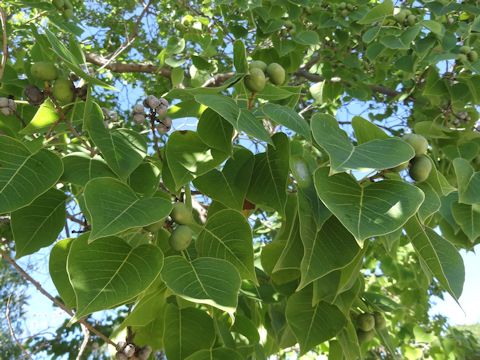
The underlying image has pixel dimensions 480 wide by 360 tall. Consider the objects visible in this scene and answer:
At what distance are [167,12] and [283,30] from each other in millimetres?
2208

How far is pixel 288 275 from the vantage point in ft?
4.10

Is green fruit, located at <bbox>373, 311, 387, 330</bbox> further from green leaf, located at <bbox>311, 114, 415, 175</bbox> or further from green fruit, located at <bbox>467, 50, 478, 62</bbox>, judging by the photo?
green fruit, located at <bbox>467, 50, 478, 62</bbox>

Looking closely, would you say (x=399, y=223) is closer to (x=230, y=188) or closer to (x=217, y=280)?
(x=217, y=280)

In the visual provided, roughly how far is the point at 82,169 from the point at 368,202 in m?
0.55

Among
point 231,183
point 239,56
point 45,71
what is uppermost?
point 45,71

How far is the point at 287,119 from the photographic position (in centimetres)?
93

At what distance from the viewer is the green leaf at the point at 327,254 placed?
0.93 meters

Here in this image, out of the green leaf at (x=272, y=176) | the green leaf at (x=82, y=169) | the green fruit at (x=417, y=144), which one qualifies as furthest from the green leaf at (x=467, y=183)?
the green leaf at (x=82, y=169)

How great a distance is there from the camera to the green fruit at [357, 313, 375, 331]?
4.25 feet

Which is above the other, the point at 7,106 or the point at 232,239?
the point at 7,106

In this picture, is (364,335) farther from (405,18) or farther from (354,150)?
(405,18)

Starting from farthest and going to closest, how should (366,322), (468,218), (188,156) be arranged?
(366,322) < (468,218) < (188,156)

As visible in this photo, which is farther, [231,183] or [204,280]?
[231,183]

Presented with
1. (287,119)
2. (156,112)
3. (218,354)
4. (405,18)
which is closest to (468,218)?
(287,119)
